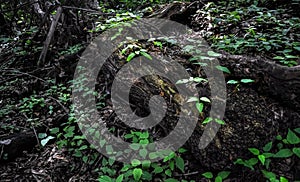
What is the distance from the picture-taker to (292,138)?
1.70 meters

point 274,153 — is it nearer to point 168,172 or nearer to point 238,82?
point 238,82

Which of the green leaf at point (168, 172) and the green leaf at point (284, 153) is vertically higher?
the green leaf at point (284, 153)

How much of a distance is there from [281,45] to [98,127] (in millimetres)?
2488

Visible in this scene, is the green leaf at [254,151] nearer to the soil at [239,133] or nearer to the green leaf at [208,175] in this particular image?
the soil at [239,133]

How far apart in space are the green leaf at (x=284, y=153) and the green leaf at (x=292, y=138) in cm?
8

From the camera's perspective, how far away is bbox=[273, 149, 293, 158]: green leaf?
1.68m

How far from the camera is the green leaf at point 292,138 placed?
1.68m

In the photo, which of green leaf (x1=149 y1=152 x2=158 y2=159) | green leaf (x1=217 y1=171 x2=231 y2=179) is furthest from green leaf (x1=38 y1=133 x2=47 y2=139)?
green leaf (x1=217 y1=171 x2=231 y2=179)

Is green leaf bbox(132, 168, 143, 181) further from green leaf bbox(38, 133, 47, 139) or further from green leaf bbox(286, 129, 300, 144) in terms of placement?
green leaf bbox(38, 133, 47, 139)

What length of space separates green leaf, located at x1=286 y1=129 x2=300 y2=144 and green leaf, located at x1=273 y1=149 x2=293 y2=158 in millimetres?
81

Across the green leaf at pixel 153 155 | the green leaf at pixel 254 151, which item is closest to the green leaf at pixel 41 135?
the green leaf at pixel 153 155

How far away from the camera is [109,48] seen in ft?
9.78

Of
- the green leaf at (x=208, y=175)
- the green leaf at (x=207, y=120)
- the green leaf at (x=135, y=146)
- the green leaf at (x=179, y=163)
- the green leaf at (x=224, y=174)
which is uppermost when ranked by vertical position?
the green leaf at (x=207, y=120)

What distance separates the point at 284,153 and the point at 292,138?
14 cm
